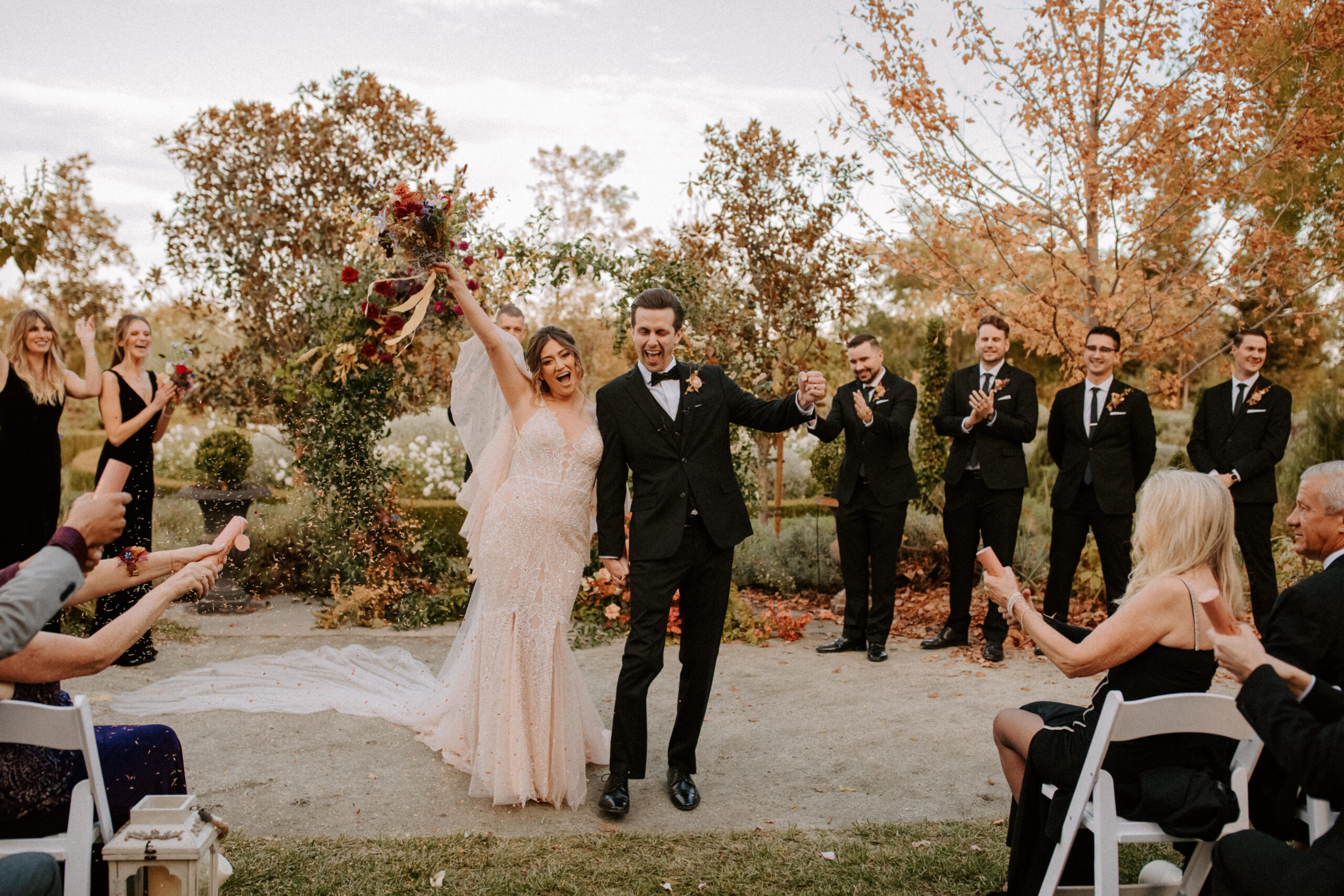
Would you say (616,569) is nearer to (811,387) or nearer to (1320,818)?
(811,387)

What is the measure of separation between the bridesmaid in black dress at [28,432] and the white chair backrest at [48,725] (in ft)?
12.4

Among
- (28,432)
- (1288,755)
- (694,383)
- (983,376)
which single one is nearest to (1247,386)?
(983,376)

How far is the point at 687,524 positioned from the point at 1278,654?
7.25ft

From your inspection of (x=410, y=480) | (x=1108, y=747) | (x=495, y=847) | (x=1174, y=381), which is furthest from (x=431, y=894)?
(x=410, y=480)

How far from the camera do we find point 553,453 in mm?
4188

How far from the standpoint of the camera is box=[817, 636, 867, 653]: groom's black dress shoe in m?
6.59

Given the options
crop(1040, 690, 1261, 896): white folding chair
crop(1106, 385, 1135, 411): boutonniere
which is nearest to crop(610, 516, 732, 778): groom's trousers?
crop(1040, 690, 1261, 896): white folding chair

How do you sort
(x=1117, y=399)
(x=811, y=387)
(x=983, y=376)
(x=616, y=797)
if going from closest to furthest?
(x=616, y=797), (x=811, y=387), (x=1117, y=399), (x=983, y=376)

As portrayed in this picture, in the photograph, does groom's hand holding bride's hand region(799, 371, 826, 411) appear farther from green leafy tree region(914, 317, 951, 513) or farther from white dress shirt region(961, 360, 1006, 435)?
green leafy tree region(914, 317, 951, 513)

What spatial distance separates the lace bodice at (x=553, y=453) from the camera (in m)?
4.18

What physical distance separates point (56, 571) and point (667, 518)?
7.56 ft

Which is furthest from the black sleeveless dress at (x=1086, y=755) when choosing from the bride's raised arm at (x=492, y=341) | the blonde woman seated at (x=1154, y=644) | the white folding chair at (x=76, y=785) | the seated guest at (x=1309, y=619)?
the white folding chair at (x=76, y=785)

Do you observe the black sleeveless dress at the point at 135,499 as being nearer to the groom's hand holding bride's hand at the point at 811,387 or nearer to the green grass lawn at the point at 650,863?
the green grass lawn at the point at 650,863

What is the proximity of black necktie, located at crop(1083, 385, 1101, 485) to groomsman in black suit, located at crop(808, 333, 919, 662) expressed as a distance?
1.07 metres
